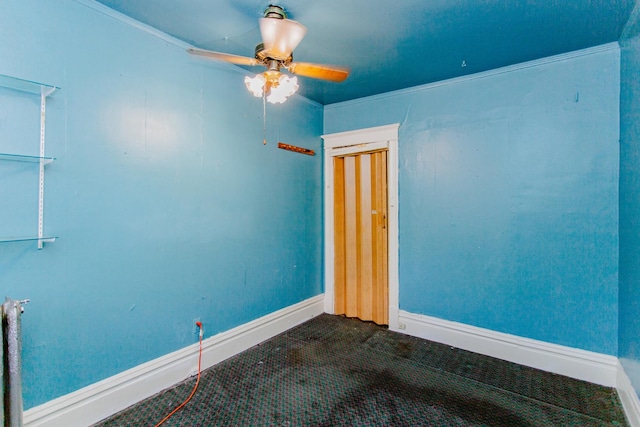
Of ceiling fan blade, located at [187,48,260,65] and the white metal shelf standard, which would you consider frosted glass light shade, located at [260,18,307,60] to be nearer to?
ceiling fan blade, located at [187,48,260,65]

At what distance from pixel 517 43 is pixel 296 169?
215cm

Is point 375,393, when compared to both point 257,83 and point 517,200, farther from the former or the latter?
point 257,83

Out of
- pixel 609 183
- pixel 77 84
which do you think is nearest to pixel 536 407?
pixel 609 183

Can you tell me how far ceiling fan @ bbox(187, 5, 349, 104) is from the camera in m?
1.62

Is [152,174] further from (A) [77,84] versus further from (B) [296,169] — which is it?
(B) [296,169]

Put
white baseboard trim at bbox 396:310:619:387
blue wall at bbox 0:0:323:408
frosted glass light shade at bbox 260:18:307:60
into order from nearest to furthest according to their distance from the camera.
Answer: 1. frosted glass light shade at bbox 260:18:307:60
2. blue wall at bbox 0:0:323:408
3. white baseboard trim at bbox 396:310:619:387

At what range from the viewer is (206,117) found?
2.46 metres

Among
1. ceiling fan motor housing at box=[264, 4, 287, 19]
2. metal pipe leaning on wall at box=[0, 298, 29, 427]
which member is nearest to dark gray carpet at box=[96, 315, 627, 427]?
metal pipe leaning on wall at box=[0, 298, 29, 427]

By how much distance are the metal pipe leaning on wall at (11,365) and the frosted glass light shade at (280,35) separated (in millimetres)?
1684

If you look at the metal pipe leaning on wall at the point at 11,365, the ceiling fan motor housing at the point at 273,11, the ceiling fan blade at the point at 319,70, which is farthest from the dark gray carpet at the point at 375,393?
the ceiling fan motor housing at the point at 273,11

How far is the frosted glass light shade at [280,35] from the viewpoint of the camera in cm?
153

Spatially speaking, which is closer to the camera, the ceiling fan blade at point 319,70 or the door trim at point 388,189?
the ceiling fan blade at point 319,70

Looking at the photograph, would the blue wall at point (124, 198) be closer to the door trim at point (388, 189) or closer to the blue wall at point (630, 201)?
the door trim at point (388, 189)

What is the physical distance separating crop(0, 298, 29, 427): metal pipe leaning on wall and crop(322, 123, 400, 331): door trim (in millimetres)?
2756
